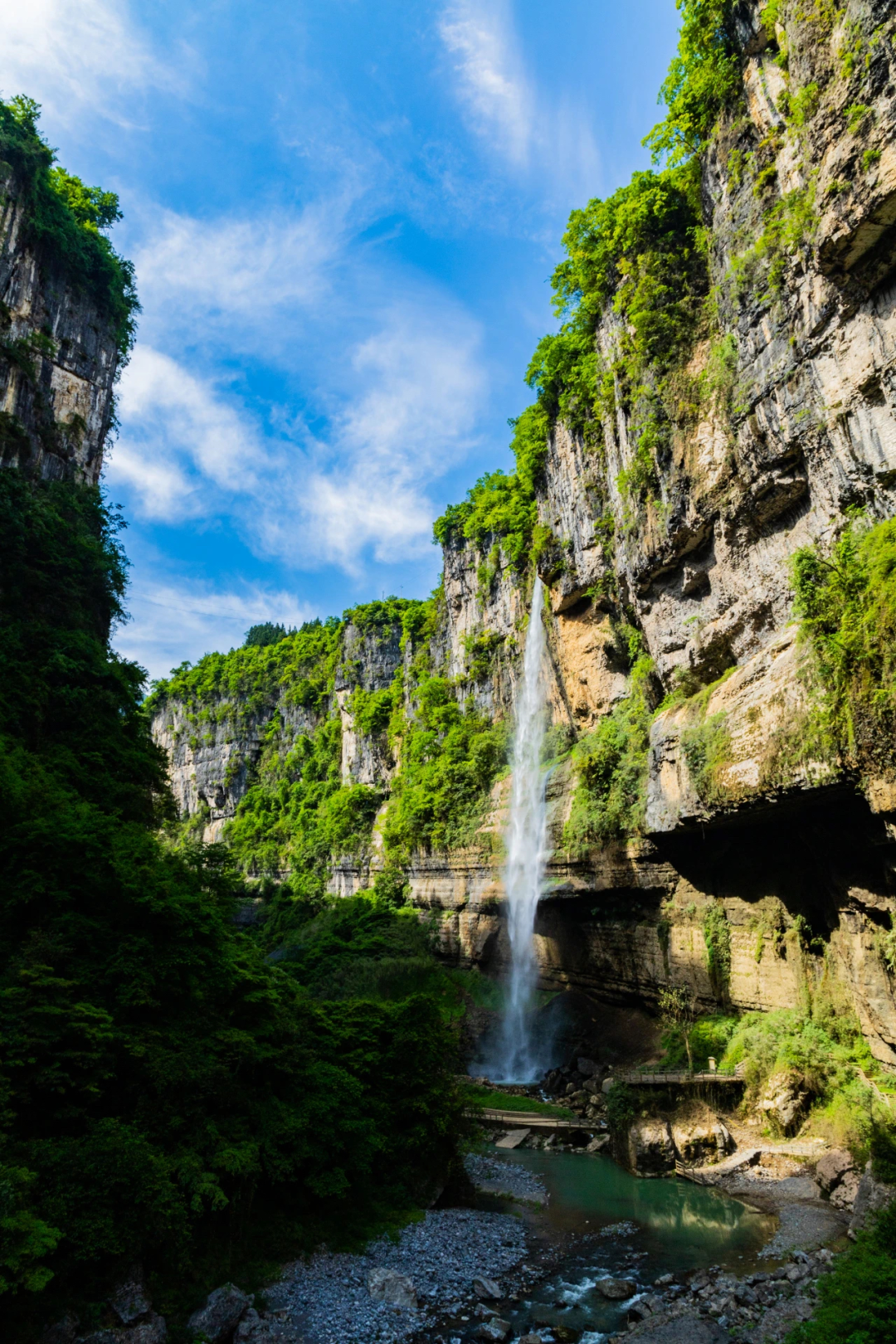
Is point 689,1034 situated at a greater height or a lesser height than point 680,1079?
greater

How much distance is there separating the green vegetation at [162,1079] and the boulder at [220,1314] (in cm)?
25

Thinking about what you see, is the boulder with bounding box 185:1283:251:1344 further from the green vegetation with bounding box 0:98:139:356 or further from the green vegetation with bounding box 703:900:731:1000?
the green vegetation with bounding box 0:98:139:356

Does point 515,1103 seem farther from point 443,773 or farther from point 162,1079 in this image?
point 443,773

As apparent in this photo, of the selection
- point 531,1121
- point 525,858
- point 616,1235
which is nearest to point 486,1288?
point 616,1235

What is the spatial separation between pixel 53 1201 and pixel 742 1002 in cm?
1661

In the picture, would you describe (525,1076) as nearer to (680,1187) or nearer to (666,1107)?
(666,1107)

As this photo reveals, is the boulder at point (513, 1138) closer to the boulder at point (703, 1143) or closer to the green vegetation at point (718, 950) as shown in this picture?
the boulder at point (703, 1143)

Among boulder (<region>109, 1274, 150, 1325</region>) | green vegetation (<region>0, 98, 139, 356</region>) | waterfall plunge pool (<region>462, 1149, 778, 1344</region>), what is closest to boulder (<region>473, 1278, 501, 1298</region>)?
waterfall plunge pool (<region>462, 1149, 778, 1344</region>)

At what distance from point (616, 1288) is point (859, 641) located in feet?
37.1

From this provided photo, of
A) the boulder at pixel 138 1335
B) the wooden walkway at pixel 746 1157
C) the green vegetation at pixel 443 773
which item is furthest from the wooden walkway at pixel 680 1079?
the green vegetation at pixel 443 773

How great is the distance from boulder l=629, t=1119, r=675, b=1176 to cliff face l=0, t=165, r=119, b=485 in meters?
25.8

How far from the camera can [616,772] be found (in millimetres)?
25094

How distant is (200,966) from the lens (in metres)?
10.6

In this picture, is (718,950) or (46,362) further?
(46,362)
